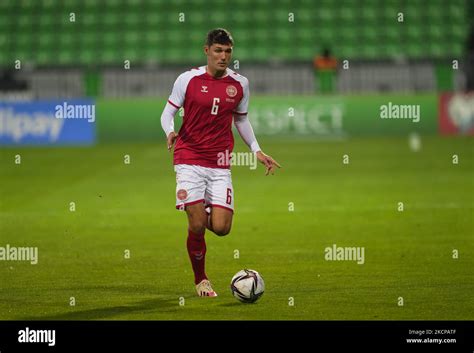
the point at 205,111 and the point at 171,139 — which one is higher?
the point at 205,111

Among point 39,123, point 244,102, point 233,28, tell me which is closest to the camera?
point 244,102

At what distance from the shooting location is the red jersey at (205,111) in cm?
1006

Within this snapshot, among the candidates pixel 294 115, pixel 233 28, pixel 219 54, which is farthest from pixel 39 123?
pixel 219 54

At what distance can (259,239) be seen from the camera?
14.3m

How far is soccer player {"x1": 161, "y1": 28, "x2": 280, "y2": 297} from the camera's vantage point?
33.0 ft

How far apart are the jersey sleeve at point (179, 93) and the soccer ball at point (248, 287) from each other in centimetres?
165

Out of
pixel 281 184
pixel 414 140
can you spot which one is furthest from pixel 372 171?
pixel 414 140

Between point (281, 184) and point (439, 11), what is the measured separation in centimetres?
1862

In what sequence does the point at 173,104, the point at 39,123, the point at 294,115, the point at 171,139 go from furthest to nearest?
the point at 294,115 → the point at 39,123 → the point at 173,104 → the point at 171,139

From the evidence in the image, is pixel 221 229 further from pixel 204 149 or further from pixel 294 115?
pixel 294 115

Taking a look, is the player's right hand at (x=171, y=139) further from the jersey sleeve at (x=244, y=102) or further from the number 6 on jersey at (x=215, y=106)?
the jersey sleeve at (x=244, y=102)

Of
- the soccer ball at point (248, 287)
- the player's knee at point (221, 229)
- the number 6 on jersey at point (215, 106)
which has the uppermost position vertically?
the number 6 on jersey at point (215, 106)

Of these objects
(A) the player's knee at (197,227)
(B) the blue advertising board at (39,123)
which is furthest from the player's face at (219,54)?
(B) the blue advertising board at (39,123)

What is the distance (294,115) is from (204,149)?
831 inches
